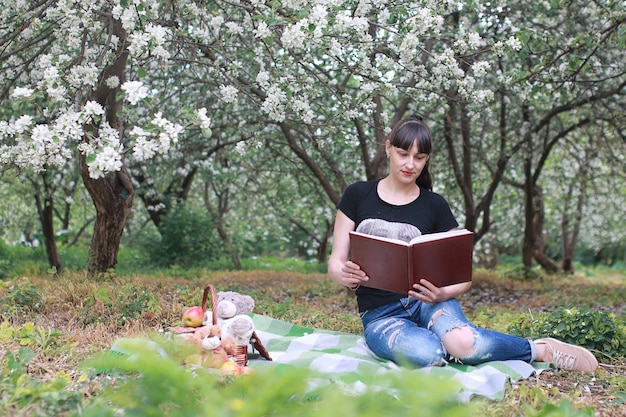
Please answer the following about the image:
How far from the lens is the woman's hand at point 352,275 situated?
10.6 ft

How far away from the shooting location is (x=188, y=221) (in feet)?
Answer: 29.1

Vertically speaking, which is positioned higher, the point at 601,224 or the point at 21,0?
the point at 21,0

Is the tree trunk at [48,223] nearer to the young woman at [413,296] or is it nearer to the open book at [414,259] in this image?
the young woman at [413,296]

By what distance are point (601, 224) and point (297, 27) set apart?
1582cm

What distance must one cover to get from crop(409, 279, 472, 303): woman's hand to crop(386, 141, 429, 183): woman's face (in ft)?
2.07

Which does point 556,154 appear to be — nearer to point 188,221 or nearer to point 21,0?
point 188,221

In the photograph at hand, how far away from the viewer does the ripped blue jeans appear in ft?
10.3

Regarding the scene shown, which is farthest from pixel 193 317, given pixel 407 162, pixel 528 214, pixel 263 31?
pixel 528 214

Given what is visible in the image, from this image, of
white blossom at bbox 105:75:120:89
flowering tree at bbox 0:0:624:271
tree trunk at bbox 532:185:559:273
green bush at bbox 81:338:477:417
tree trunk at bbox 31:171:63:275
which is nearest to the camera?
green bush at bbox 81:338:477:417

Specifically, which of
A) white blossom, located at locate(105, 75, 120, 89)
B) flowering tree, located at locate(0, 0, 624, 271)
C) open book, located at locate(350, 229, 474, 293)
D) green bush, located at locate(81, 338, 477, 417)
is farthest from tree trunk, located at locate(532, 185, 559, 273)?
green bush, located at locate(81, 338, 477, 417)

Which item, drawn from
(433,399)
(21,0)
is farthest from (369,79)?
(433,399)

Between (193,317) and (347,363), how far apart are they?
787 mm

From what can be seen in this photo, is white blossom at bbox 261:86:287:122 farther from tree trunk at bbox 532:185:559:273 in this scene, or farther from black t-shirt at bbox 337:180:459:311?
tree trunk at bbox 532:185:559:273

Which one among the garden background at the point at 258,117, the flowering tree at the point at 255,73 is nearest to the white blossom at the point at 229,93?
the flowering tree at the point at 255,73
